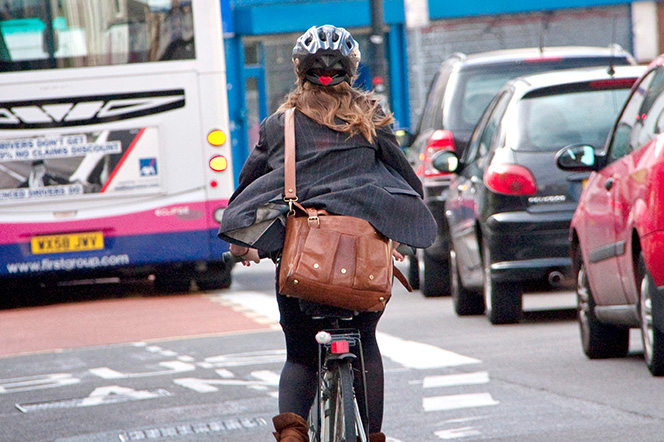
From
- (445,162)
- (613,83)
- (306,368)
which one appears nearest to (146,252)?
(445,162)

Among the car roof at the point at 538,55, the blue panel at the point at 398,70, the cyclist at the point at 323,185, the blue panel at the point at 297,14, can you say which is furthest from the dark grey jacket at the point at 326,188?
the blue panel at the point at 398,70

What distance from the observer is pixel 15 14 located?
45.8 ft

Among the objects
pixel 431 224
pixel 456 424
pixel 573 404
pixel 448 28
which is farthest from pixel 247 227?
pixel 448 28

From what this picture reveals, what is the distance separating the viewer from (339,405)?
14.0 ft

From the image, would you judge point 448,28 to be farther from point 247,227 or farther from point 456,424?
point 247,227

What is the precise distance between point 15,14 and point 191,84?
1916mm

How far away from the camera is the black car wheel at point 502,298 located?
9859mm

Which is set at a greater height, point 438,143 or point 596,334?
point 438,143

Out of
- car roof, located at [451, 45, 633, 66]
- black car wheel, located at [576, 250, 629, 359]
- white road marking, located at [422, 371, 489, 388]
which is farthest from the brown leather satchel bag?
car roof, located at [451, 45, 633, 66]

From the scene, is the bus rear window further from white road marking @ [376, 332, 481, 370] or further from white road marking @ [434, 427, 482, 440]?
white road marking @ [434, 427, 482, 440]

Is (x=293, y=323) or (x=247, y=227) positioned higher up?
(x=247, y=227)

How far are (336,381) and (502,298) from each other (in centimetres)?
577

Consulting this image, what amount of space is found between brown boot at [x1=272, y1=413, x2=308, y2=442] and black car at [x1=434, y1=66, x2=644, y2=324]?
5.23 metres

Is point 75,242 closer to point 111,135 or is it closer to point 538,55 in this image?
point 111,135
